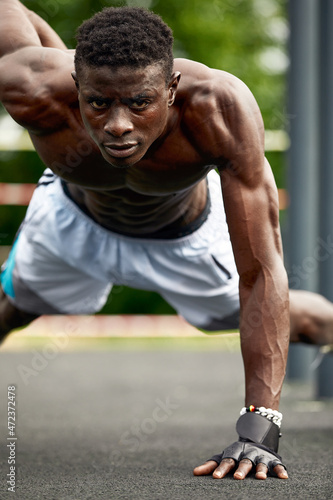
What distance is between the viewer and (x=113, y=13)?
198 centimetres

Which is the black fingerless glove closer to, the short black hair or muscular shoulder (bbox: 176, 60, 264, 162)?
muscular shoulder (bbox: 176, 60, 264, 162)

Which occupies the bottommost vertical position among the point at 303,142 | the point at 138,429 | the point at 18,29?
the point at 138,429

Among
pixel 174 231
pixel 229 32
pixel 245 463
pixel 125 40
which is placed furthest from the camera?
pixel 229 32

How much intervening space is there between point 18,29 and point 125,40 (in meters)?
0.61

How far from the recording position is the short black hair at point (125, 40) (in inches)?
73.8

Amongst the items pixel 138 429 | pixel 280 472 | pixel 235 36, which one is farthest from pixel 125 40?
pixel 235 36

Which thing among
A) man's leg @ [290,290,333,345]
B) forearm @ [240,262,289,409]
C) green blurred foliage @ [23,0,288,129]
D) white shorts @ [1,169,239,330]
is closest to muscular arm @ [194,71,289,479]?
forearm @ [240,262,289,409]

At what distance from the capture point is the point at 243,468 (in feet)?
6.48

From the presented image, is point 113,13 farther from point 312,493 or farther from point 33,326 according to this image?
point 33,326

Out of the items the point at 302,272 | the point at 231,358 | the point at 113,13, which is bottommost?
the point at 231,358

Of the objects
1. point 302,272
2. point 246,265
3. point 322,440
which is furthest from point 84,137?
point 302,272

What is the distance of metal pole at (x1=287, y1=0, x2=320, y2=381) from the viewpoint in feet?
15.3

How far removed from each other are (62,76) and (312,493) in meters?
1.32

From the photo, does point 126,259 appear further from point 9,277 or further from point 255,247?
point 255,247
